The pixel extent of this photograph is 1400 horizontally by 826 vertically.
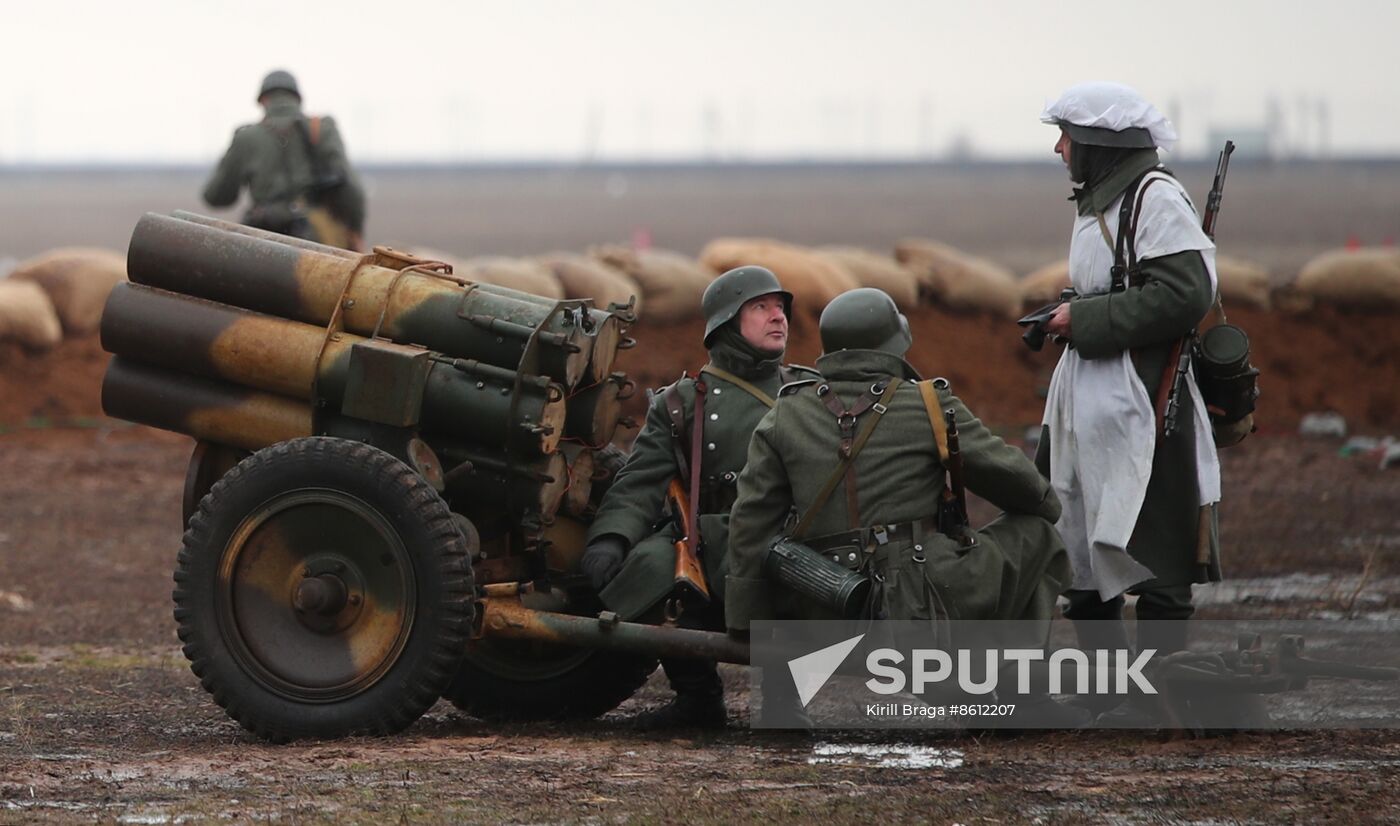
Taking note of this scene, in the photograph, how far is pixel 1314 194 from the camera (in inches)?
2436

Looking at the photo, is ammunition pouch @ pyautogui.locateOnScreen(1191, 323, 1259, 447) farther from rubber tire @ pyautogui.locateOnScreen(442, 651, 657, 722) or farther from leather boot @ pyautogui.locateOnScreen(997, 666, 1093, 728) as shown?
rubber tire @ pyautogui.locateOnScreen(442, 651, 657, 722)

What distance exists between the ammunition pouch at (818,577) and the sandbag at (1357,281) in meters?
12.2

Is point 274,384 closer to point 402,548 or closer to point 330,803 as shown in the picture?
point 402,548

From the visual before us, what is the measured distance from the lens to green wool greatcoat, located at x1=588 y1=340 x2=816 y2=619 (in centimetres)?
634

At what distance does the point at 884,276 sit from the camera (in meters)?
16.9

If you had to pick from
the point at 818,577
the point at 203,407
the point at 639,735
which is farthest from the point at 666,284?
the point at 818,577

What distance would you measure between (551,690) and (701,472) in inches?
35.0

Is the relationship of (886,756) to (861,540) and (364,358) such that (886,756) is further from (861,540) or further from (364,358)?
(364,358)

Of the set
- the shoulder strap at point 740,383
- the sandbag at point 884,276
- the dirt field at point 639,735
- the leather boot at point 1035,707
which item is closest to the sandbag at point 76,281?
the dirt field at point 639,735

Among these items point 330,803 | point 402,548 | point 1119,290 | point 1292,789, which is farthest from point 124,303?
point 1292,789

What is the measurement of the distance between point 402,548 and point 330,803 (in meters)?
1.09

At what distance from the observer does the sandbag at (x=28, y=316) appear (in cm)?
1541

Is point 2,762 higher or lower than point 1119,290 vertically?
lower

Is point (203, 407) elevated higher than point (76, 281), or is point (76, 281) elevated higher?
point (203, 407)
